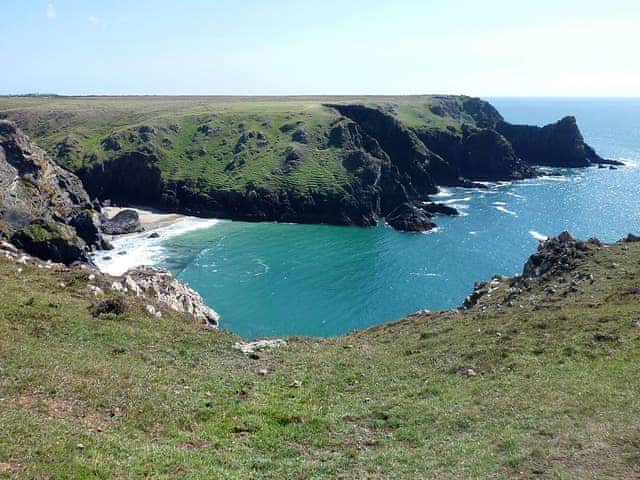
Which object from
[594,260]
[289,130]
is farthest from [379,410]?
[289,130]

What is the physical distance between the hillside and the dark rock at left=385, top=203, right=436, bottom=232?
422 millimetres

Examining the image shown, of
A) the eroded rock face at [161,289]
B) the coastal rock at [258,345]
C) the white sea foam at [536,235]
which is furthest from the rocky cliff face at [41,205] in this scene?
the white sea foam at [536,235]

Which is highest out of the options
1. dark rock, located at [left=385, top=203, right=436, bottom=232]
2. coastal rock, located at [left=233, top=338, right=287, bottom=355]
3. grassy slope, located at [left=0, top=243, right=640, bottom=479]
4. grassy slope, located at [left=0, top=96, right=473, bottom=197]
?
grassy slope, located at [left=0, top=96, right=473, bottom=197]

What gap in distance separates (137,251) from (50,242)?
79.1ft

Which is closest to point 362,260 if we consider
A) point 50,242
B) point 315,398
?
point 50,242

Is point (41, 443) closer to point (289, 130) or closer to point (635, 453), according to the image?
point (635, 453)

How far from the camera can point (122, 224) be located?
382ft

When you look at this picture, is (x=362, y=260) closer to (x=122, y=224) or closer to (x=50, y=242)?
(x=50, y=242)

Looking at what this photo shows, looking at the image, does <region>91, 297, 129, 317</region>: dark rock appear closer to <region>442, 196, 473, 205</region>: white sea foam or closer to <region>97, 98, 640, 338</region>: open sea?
<region>97, 98, 640, 338</region>: open sea

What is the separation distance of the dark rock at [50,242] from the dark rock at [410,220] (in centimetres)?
7397

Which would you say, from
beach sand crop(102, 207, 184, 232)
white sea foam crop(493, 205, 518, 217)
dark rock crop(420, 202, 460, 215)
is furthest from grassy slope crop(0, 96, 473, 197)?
white sea foam crop(493, 205, 518, 217)

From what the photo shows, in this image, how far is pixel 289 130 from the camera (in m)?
174

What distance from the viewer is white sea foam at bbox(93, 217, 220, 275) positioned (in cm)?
9061

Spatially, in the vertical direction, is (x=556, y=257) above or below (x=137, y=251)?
above
